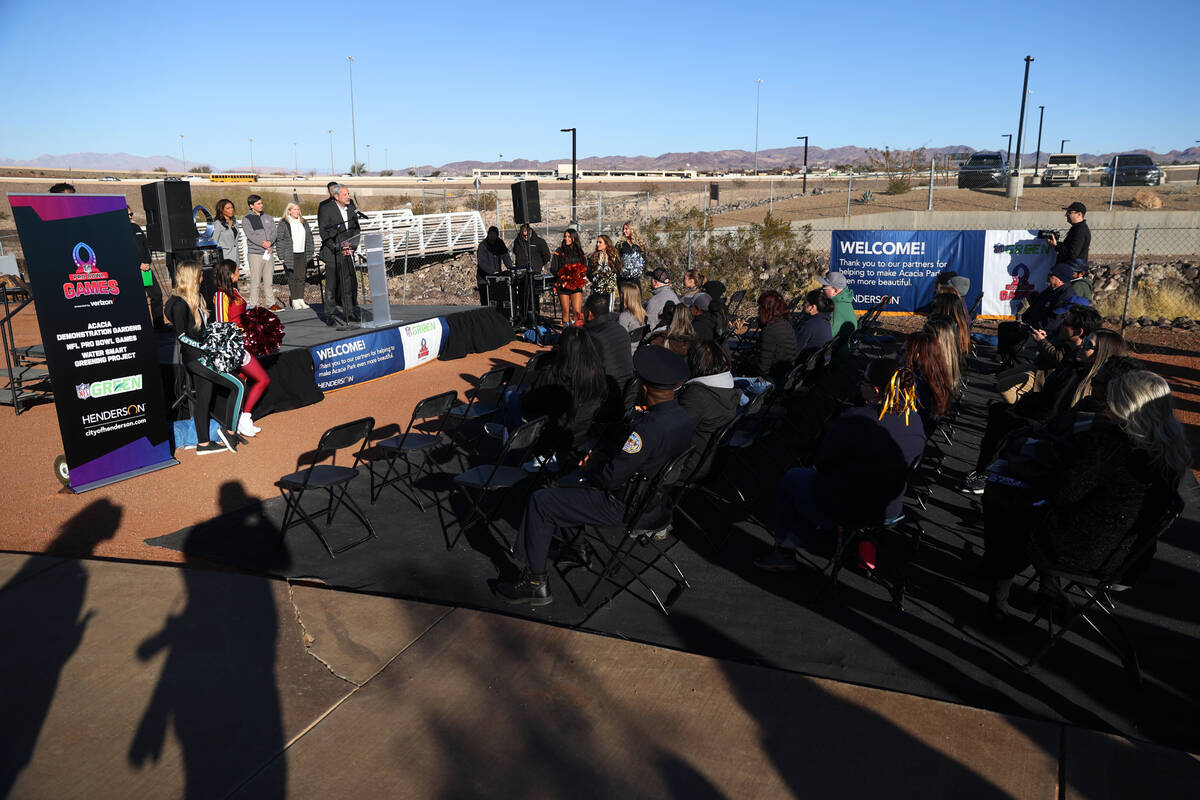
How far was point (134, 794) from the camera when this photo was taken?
315 centimetres

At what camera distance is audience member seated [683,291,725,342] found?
841 centimetres

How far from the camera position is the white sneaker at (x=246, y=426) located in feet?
25.7

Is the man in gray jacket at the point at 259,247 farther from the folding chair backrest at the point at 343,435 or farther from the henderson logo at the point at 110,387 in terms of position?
the folding chair backrest at the point at 343,435

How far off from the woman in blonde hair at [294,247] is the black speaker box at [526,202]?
12.3 ft

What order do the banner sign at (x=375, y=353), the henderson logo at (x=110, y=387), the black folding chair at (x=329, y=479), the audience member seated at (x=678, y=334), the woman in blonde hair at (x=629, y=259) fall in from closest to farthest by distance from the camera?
the black folding chair at (x=329, y=479), the henderson logo at (x=110, y=387), the audience member seated at (x=678, y=334), the banner sign at (x=375, y=353), the woman in blonde hair at (x=629, y=259)

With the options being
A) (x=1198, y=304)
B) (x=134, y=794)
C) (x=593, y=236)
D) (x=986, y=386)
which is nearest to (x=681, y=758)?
(x=134, y=794)

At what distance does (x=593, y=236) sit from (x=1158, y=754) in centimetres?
2627

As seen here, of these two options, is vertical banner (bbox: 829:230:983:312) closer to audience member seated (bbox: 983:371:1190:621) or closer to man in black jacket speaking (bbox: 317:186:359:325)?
man in black jacket speaking (bbox: 317:186:359:325)

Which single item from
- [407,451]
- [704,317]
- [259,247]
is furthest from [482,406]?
[259,247]

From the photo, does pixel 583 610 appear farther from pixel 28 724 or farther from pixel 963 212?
pixel 963 212

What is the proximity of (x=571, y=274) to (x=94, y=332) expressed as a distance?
6.72 metres

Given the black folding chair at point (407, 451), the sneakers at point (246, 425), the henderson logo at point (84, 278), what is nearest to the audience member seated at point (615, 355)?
the black folding chair at point (407, 451)

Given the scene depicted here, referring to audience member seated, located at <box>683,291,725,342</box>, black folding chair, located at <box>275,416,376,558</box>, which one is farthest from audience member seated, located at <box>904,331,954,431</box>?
black folding chair, located at <box>275,416,376,558</box>

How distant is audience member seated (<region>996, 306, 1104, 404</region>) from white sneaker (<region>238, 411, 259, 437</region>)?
6.88 metres
